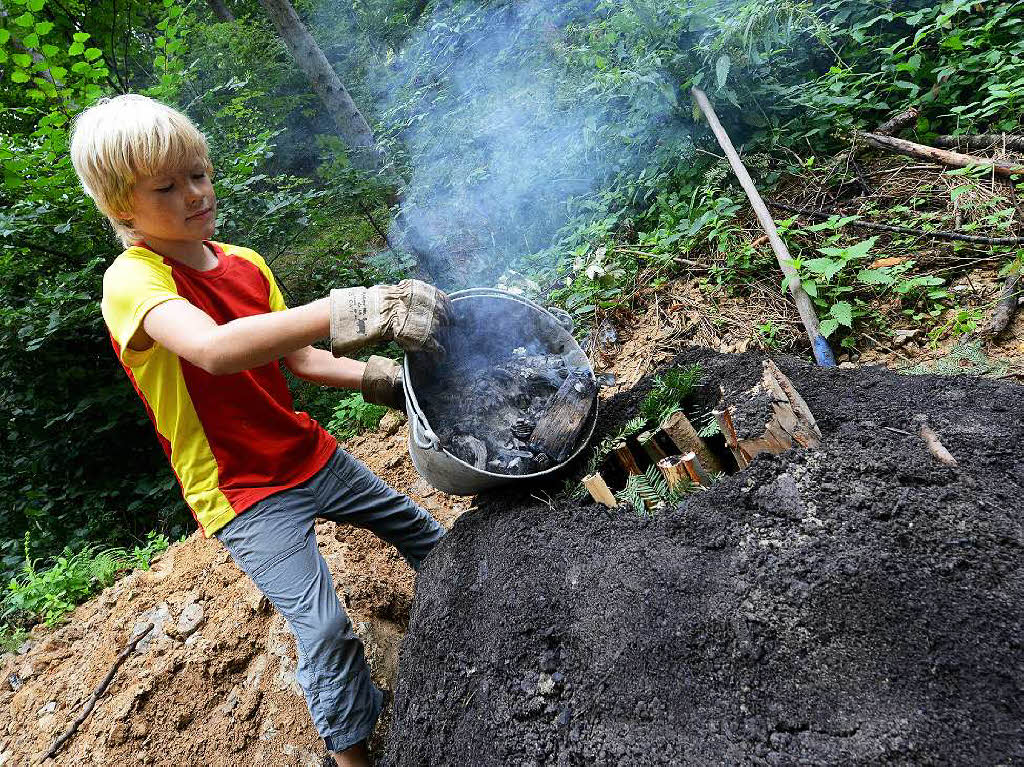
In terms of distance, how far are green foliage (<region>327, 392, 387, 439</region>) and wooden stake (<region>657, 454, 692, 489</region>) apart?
3.13 metres

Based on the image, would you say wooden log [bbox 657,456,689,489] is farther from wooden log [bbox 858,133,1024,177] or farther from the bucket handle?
wooden log [bbox 858,133,1024,177]

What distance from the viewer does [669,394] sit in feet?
7.40

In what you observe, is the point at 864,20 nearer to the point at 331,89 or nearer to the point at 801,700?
the point at 801,700

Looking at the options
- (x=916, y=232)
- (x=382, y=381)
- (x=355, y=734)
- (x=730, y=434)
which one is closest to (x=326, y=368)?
(x=382, y=381)

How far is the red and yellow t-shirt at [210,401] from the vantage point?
5.69ft

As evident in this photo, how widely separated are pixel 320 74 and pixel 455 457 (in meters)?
6.98

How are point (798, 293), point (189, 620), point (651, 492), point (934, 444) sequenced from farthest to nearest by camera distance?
point (798, 293), point (189, 620), point (651, 492), point (934, 444)

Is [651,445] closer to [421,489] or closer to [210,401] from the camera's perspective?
[210,401]

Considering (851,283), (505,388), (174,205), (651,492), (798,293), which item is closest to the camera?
(174,205)

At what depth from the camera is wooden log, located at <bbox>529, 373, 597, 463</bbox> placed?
6.96 ft

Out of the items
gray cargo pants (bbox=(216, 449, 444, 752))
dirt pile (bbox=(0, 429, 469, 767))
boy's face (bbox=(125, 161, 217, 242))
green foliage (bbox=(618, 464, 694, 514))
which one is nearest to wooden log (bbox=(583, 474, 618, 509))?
green foliage (bbox=(618, 464, 694, 514))

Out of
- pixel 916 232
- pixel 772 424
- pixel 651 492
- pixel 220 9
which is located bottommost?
pixel 916 232

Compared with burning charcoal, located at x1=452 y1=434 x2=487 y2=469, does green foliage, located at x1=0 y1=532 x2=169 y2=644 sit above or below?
below

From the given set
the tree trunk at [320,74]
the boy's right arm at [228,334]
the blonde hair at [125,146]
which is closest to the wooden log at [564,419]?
the boy's right arm at [228,334]
